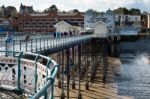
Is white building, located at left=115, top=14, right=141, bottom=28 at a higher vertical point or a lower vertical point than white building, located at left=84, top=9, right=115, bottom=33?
higher

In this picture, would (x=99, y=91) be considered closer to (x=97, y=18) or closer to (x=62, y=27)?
(x=62, y=27)

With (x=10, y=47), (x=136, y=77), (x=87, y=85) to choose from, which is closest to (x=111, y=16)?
(x=136, y=77)

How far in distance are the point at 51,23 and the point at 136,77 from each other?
6989cm

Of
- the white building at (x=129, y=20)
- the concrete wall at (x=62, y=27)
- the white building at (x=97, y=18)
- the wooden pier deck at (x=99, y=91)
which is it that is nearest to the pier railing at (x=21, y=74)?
the wooden pier deck at (x=99, y=91)

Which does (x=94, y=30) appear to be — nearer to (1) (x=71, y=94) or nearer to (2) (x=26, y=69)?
(1) (x=71, y=94)

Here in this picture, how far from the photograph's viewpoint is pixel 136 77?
50000 millimetres

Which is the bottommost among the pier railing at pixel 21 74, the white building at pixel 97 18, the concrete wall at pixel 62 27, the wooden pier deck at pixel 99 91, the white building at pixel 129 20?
the wooden pier deck at pixel 99 91

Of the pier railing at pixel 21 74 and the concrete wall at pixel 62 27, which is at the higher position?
the concrete wall at pixel 62 27

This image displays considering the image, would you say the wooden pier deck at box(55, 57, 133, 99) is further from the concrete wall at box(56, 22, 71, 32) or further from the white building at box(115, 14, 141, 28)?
the white building at box(115, 14, 141, 28)

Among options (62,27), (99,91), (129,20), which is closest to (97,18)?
(62,27)

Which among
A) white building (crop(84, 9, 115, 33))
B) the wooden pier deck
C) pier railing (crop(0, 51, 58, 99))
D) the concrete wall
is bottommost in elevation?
the wooden pier deck

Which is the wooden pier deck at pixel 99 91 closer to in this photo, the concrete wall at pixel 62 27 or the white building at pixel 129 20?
the concrete wall at pixel 62 27

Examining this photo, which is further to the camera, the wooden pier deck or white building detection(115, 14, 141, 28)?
white building detection(115, 14, 141, 28)

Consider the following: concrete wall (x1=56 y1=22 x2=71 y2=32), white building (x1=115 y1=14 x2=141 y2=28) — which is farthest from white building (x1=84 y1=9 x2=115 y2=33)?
white building (x1=115 y1=14 x2=141 y2=28)
